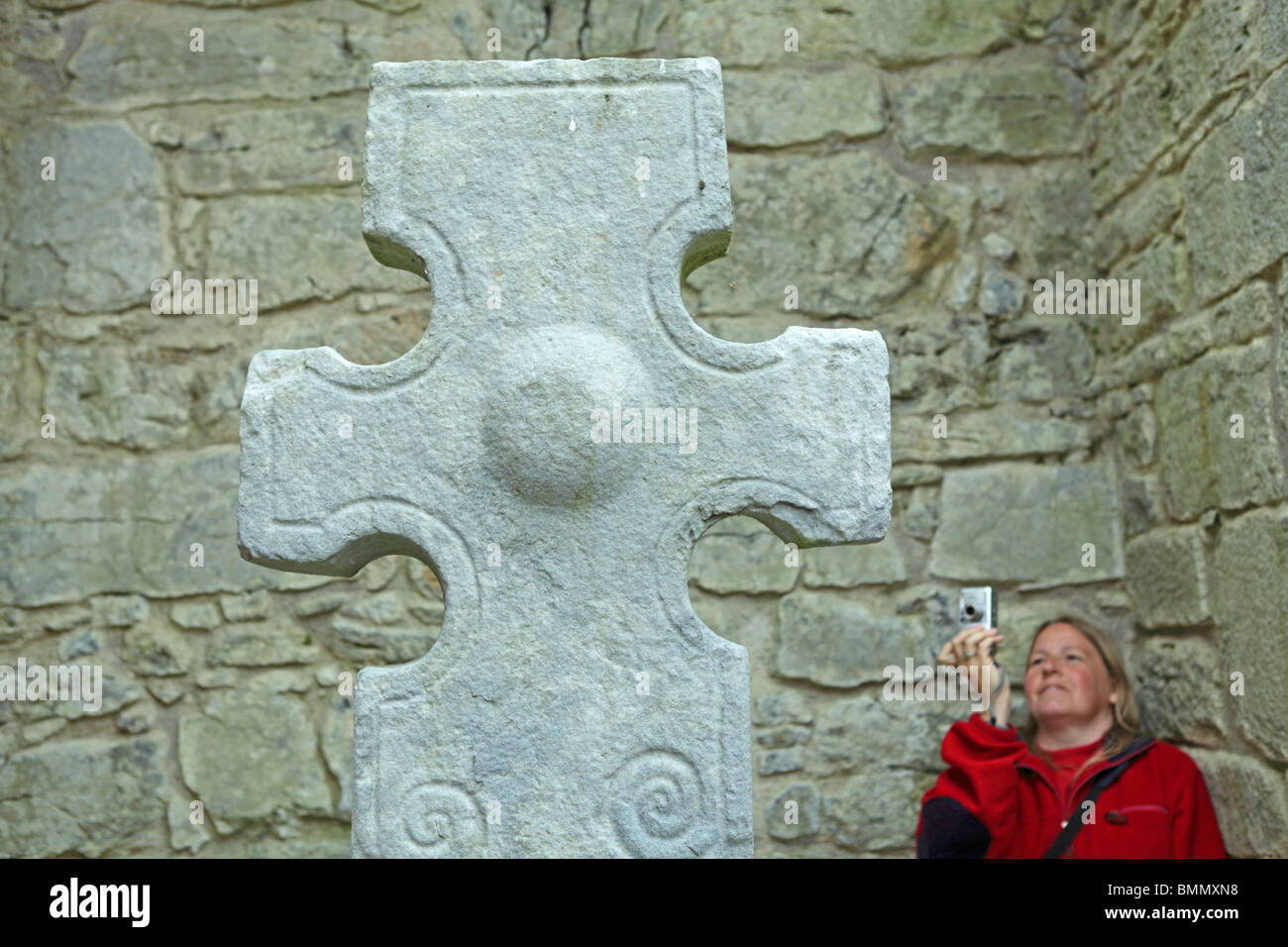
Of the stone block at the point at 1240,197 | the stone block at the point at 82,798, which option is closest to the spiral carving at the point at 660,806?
the stone block at the point at 1240,197

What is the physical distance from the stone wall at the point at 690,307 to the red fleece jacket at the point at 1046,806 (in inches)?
12.2

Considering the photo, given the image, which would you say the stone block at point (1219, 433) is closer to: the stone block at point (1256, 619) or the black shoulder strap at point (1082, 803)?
the stone block at point (1256, 619)

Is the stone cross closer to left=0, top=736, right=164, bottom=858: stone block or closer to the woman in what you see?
the woman

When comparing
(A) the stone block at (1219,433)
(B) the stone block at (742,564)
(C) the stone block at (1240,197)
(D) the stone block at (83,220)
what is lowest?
(B) the stone block at (742,564)

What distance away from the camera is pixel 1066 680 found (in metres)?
3.12

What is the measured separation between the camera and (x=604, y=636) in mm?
1620

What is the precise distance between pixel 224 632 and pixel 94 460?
25.2 inches

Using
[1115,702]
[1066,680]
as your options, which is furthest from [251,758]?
[1115,702]

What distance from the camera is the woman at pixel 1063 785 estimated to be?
9.25 feet

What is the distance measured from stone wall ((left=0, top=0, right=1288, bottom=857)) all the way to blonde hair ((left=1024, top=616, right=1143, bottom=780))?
94mm
